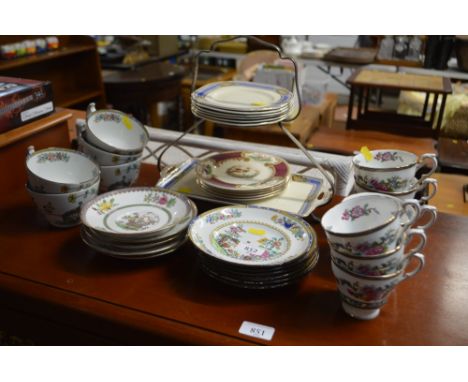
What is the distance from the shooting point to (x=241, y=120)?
0.94m

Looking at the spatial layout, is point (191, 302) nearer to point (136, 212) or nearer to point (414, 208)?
point (136, 212)

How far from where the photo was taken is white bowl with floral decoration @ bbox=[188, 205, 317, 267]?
840 millimetres

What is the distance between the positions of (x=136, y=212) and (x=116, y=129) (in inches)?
12.1

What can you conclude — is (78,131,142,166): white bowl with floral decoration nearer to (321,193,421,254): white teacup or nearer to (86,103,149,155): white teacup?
(86,103,149,155): white teacup

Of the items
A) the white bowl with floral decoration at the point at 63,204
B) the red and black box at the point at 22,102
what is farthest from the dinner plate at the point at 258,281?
the red and black box at the point at 22,102

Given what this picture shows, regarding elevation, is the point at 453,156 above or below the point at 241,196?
below

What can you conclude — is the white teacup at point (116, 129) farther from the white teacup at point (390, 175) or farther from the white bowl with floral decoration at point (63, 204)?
the white teacup at point (390, 175)

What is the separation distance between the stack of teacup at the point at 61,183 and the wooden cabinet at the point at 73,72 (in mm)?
2174

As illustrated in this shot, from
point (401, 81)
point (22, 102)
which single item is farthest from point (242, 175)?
point (401, 81)

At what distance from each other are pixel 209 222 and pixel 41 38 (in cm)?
264

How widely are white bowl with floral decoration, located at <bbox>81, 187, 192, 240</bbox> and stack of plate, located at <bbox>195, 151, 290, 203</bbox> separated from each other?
9 cm

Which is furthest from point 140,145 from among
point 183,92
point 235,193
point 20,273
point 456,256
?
point 183,92

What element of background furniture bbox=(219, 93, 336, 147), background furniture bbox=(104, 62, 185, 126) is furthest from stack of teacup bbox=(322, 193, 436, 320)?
background furniture bbox=(104, 62, 185, 126)

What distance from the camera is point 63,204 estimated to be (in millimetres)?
955
